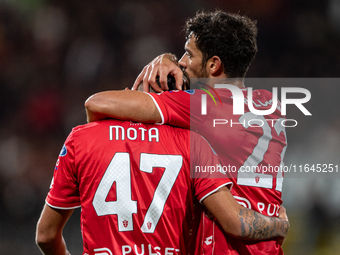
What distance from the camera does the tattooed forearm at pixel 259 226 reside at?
1.56 meters

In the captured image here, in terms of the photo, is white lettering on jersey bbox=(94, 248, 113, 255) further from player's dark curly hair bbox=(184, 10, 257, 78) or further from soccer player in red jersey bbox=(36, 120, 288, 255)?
player's dark curly hair bbox=(184, 10, 257, 78)

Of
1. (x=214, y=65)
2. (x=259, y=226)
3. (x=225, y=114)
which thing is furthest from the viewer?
A: (x=214, y=65)

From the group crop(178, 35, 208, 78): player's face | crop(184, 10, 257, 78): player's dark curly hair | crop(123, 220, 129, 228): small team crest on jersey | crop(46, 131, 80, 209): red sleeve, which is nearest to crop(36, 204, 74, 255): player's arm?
crop(46, 131, 80, 209): red sleeve

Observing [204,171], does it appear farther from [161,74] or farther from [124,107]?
[161,74]

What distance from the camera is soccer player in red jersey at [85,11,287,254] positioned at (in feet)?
5.31

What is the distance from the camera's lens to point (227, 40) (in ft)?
6.93

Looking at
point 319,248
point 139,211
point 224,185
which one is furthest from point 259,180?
point 319,248

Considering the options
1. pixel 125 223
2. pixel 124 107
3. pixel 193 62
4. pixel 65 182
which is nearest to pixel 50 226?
pixel 65 182

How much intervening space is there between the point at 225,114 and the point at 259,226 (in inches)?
24.8

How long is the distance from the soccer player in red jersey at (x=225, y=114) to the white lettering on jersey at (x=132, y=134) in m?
0.06

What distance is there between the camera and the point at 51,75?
17.5 feet

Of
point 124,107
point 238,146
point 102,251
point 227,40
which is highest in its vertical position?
point 227,40

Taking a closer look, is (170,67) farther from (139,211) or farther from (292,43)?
(292,43)

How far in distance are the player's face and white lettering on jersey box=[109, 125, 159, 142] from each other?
2.25ft
